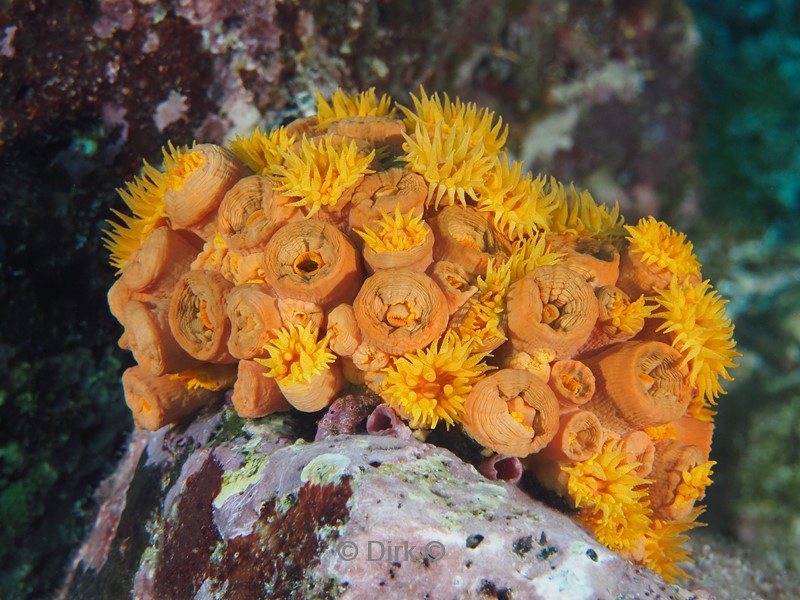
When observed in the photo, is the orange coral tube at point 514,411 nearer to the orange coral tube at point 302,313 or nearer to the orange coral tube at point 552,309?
the orange coral tube at point 552,309

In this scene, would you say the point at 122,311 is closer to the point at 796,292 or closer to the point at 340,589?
the point at 340,589

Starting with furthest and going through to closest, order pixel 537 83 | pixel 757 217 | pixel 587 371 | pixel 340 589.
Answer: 1. pixel 757 217
2. pixel 537 83
3. pixel 587 371
4. pixel 340 589

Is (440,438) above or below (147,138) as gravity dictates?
below

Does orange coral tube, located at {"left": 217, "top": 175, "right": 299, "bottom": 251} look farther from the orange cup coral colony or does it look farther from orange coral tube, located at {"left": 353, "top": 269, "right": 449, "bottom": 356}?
orange coral tube, located at {"left": 353, "top": 269, "right": 449, "bottom": 356}

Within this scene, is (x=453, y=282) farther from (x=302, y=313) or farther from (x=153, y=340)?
(x=153, y=340)

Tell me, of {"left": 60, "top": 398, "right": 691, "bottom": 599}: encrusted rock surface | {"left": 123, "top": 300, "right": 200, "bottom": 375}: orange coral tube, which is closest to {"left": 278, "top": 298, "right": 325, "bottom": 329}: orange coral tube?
{"left": 60, "top": 398, "right": 691, "bottom": 599}: encrusted rock surface

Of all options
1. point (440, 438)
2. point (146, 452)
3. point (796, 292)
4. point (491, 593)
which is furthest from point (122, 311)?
point (796, 292)

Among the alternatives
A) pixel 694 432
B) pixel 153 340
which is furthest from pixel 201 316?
pixel 694 432
